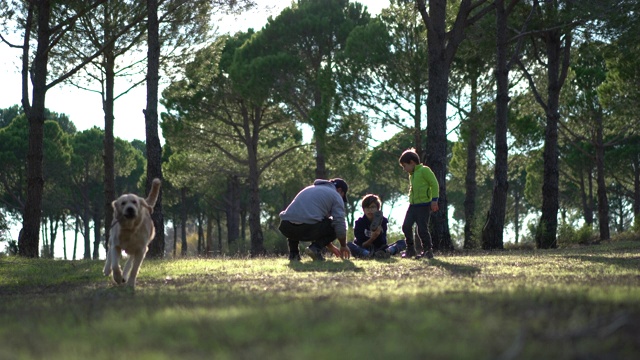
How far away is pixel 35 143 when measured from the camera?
1831cm

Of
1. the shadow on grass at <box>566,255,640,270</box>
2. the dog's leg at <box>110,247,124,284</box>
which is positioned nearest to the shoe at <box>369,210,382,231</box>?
the shadow on grass at <box>566,255,640,270</box>

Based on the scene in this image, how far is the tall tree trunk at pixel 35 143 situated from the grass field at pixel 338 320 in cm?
1103

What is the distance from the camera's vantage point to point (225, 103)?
36688 mm

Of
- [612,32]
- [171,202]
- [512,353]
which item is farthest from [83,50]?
[171,202]

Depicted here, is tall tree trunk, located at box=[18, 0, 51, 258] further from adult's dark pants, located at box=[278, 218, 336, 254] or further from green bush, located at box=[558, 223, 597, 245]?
green bush, located at box=[558, 223, 597, 245]

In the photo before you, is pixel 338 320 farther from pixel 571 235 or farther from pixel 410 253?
pixel 571 235

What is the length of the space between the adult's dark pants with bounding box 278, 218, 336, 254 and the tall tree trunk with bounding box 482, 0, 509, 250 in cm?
841

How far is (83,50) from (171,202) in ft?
90.3

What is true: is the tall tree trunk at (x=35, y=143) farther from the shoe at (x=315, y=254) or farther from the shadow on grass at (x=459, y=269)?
the shadow on grass at (x=459, y=269)

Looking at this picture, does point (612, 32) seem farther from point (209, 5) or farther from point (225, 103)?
point (225, 103)

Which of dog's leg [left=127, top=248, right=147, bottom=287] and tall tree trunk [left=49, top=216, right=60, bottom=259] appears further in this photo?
tall tree trunk [left=49, top=216, right=60, bottom=259]

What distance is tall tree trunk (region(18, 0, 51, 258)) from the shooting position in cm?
1836

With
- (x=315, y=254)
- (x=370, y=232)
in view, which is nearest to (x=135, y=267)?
(x=315, y=254)

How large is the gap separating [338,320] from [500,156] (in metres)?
17.0
